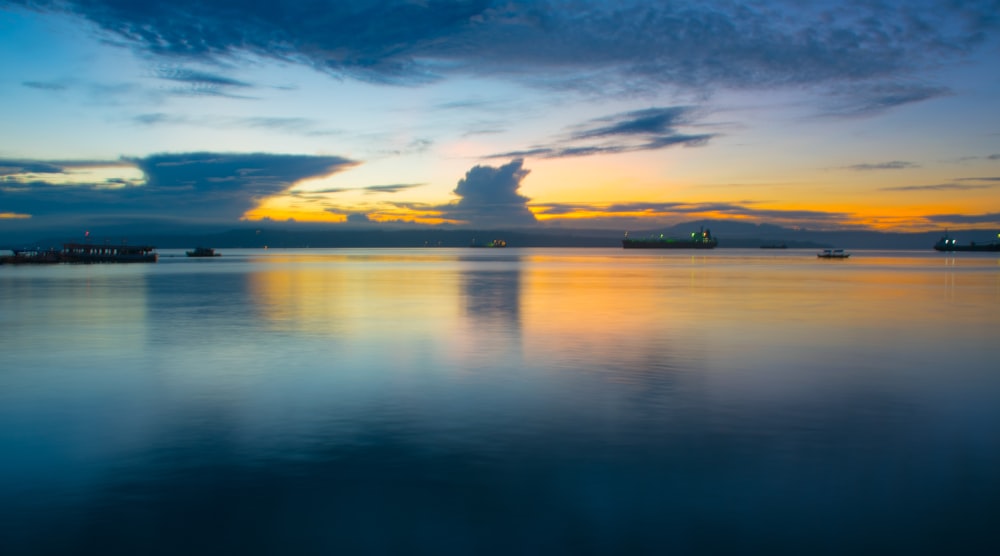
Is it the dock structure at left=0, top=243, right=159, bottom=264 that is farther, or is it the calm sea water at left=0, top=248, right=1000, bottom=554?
the dock structure at left=0, top=243, right=159, bottom=264

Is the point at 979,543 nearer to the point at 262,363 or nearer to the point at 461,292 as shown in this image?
the point at 262,363

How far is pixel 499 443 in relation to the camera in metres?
11.9

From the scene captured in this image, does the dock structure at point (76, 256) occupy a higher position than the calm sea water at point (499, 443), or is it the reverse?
the dock structure at point (76, 256)

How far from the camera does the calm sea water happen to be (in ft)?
27.5

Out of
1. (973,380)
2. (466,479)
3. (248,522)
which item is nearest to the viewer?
(248,522)

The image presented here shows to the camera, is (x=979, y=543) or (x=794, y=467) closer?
(x=979, y=543)

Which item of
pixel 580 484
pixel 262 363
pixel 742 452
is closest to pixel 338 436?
pixel 580 484

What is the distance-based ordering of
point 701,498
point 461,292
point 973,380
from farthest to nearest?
1. point 461,292
2. point 973,380
3. point 701,498

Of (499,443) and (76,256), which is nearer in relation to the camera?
(499,443)

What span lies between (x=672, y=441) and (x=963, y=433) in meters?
5.18

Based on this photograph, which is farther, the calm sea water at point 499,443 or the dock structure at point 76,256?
the dock structure at point 76,256

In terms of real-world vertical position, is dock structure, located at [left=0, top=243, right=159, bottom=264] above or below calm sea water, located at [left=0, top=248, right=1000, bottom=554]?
above

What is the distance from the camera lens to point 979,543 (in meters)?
8.05

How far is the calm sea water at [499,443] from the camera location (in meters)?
8.39
